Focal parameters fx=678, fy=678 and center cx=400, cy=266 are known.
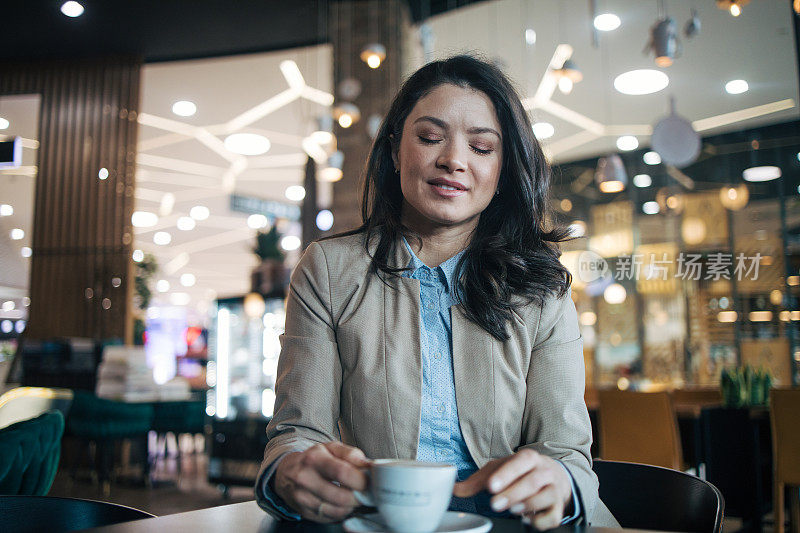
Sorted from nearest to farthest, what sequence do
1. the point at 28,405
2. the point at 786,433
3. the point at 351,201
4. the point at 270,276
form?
1. the point at 28,405
2. the point at 786,433
3. the point at 270,276
4. the point at 351,201

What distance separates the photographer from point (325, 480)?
82cm

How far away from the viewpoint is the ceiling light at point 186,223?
1349 centimetres

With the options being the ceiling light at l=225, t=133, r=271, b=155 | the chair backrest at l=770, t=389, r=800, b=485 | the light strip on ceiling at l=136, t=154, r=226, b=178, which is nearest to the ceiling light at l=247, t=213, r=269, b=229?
the light strip on ceiling at l=136, t=154, r=226, b=178

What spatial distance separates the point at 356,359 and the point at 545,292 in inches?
14.0

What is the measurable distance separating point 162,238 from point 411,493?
15.4m

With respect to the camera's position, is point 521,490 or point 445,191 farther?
point 445,191

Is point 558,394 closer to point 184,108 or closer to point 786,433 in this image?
point 786,433

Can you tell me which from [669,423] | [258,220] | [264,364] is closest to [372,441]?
[669,423]

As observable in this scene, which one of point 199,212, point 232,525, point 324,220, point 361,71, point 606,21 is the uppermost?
point 606,21

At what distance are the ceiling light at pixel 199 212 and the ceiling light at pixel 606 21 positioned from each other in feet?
28.0

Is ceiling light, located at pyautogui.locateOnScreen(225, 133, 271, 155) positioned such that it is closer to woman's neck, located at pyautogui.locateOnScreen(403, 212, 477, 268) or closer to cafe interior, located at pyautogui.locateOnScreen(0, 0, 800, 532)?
cafe interior, located at pyautogui.locateOnScreen(0, 0, 800, 532)

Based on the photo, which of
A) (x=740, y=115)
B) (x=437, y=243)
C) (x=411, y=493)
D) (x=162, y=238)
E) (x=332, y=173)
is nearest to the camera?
(x=411, y=493)

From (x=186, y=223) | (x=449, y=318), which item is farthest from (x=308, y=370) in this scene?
(x=186, y=223)

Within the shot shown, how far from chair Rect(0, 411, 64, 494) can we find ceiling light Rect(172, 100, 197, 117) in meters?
7.72
